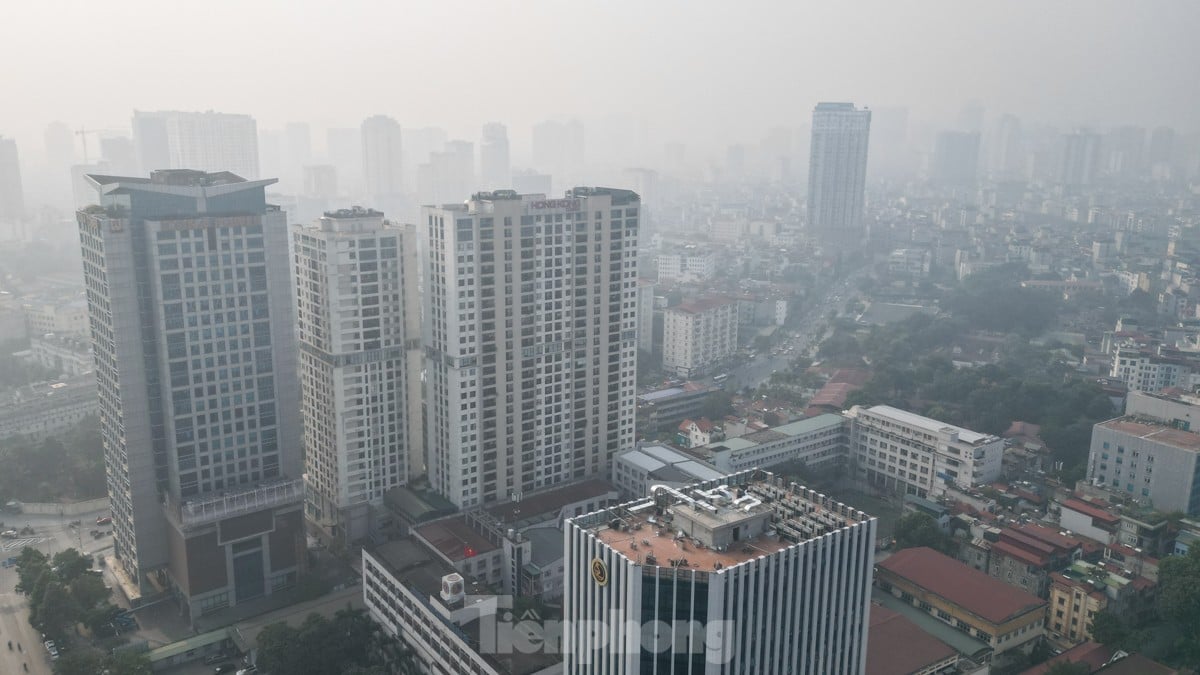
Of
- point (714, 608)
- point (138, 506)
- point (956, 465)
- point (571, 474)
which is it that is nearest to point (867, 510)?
point (956, 465)

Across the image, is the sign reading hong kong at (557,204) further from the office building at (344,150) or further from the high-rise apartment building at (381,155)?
the office building at (344,150)

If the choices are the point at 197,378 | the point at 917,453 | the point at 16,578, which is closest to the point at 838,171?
the point at 917,453

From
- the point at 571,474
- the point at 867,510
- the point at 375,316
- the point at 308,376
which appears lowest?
the point at 867,510

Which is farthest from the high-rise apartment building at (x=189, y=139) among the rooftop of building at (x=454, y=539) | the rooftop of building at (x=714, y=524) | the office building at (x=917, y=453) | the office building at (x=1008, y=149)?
the office building at (x=1008, y=149)

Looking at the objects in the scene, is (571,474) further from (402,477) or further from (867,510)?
(867,510)

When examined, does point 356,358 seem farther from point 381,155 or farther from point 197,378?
point 381,155

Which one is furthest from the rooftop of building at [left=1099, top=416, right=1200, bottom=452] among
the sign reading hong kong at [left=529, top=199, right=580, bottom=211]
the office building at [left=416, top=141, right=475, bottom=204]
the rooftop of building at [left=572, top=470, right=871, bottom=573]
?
the office building at [left=416, top=141, right=475, bottom=204]
